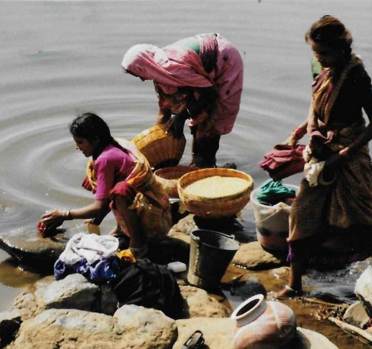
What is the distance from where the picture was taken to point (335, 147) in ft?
17.6

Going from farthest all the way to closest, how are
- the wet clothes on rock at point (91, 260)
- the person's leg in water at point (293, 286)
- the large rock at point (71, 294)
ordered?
the person's leg in water at point (293, 286), the wet clothes on rock at point (91, 260), the large rock at point (71, 294)

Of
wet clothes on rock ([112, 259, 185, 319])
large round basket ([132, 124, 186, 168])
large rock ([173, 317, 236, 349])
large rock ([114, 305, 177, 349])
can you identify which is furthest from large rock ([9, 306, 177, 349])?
large round basket ([132, 124, 186, 168])

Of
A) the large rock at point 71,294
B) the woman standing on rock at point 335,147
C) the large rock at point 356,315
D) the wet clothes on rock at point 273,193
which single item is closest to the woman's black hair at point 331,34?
the woman standing on rock at point 335,147

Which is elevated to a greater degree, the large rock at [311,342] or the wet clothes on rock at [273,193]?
the wet clothes on rock at [273,193]

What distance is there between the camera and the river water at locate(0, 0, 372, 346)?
8500 mm

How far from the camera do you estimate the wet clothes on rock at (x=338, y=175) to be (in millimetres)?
5152

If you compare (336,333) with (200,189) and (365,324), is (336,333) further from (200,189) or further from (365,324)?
(200,189)

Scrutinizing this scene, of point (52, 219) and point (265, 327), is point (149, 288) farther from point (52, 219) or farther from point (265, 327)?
point (52, 219)

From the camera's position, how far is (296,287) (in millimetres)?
5836

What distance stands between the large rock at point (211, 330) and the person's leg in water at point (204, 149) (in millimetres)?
3184

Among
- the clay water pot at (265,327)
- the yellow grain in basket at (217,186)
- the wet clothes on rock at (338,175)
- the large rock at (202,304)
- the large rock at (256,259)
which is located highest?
the wet clothes on rock at (338,175)

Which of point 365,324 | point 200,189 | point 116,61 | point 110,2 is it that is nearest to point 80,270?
point 200,189

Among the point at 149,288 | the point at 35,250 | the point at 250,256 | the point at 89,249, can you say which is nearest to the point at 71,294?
the point at 89,249

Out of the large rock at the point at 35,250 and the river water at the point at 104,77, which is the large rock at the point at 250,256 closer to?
the river water at the point at 104,77
